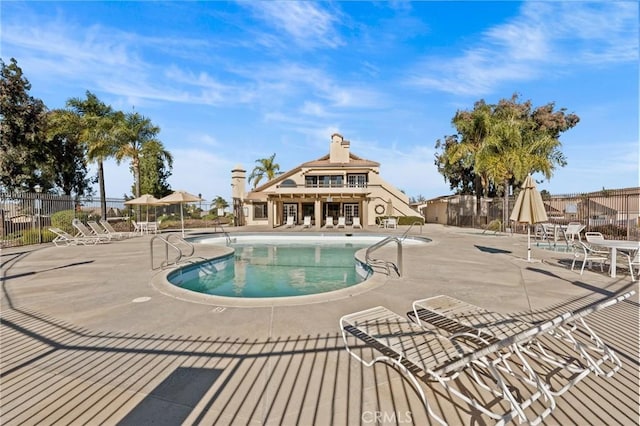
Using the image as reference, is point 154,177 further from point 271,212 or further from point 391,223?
point 391,223

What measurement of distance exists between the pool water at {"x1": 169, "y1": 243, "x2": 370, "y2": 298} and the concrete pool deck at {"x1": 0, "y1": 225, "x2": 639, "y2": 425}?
1.91 m

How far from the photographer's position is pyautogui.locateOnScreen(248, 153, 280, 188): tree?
3653cm

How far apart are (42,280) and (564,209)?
2322 cm

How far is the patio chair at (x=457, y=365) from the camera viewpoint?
2090mm

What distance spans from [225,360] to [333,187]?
83.2ft

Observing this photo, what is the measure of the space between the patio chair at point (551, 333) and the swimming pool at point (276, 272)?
3972mm

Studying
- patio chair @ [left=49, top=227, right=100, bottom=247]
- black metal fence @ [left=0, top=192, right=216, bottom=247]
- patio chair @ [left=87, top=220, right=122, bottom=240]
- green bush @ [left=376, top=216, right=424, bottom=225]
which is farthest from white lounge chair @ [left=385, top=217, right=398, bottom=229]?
black metal fence @ [left=0, top=192, right=216, bottom=247]

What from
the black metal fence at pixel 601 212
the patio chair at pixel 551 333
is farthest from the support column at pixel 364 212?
the patio chair at pixel 551 333

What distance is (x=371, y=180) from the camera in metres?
29.5

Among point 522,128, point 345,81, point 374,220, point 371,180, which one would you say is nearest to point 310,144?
point 371,180

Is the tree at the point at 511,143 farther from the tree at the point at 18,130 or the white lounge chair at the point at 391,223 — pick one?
the tree at the point at 18,130

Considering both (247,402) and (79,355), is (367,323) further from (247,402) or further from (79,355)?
(79,355)

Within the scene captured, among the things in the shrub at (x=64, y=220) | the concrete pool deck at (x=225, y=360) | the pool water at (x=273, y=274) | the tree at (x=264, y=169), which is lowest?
the pool water at (x=273, y=274)

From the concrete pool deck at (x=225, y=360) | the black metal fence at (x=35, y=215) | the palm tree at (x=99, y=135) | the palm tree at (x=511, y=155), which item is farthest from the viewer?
the palm tree at (x=99, y=135)
